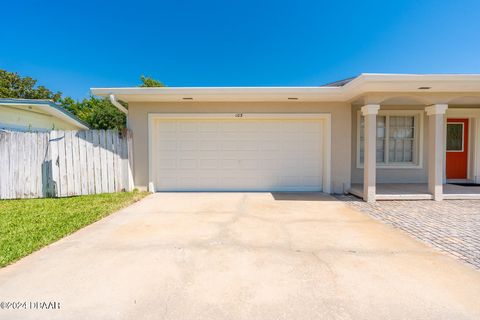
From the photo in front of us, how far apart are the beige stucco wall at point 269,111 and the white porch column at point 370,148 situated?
103 cm

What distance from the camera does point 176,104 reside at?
21.5 feet

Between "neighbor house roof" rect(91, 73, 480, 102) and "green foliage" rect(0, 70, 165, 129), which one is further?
"green foliage" rect(0, 70, 165, 129)

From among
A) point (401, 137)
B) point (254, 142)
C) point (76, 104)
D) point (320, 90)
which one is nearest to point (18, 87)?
point (76, 104)

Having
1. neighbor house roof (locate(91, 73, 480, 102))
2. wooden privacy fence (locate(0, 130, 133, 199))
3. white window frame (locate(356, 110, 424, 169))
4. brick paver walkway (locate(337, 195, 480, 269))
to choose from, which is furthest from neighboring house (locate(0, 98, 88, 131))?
white window frame (locate(356, 110, 424, 169))

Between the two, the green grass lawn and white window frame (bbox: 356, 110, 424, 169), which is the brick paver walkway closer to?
white window frame (bbox: 356, 110, 424, 169)

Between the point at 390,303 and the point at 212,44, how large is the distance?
11843 mm

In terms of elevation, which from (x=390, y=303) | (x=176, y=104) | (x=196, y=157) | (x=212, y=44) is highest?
(x=212, y=44)

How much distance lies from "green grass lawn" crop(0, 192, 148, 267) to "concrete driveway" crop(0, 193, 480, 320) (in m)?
0.23

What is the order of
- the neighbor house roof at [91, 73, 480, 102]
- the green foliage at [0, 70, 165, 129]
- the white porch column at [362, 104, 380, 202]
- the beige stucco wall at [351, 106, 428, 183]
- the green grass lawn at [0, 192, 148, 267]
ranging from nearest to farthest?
the green grass lawn at [0, 192, 148, 267] < the neighbor house roof at [91, 73, 480, 102] < the white porch column at [362, 104, 380, 202] < the beige stucco wall at [351, 106, 428, 183] < the green foliage at [0, 70, 165, 129]

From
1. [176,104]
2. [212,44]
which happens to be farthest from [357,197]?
[212,44]

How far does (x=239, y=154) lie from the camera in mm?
6789

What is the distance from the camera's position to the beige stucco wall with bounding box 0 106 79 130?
779 cm

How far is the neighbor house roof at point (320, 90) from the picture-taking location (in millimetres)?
4789

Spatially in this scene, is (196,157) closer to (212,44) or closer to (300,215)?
(300,215)
